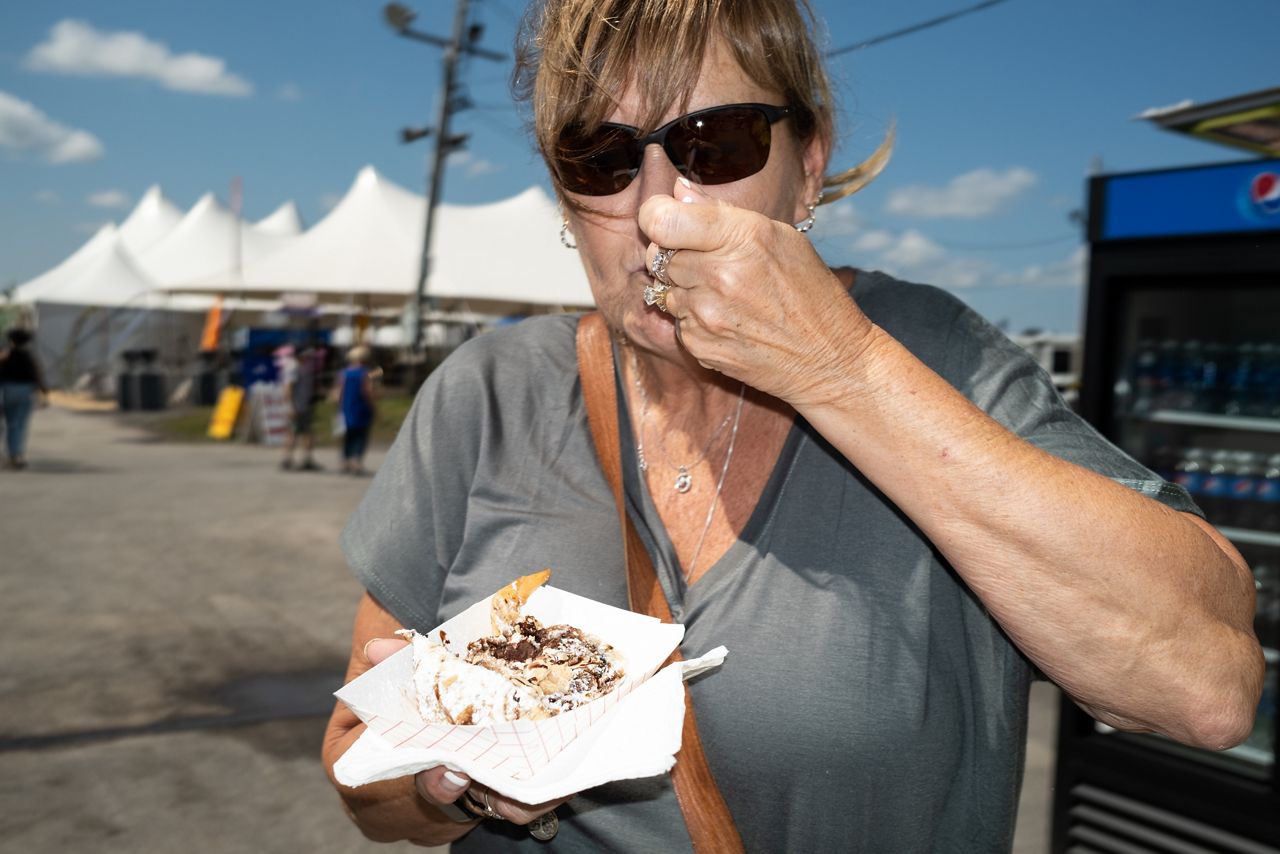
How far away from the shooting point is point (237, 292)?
23.5 meters

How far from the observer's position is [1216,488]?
13.1 feet

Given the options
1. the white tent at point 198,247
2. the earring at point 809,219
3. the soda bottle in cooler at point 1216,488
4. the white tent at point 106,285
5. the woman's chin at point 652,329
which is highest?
the white tent at point 198,247

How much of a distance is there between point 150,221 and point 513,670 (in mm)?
48558

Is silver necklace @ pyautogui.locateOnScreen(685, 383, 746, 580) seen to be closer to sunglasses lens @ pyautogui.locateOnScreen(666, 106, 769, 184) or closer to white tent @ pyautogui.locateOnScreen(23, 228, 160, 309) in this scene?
sunglasses lens @ pyautogui.locateOnScreen(666, 106, 769, 184)

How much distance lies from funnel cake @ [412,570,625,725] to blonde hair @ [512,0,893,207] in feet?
2.31

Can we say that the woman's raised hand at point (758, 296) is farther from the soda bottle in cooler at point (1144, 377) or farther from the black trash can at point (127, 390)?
the black trash can at point (127, 390)

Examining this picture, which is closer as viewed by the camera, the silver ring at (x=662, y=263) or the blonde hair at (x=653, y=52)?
the silver ring at (x=662, y=263)

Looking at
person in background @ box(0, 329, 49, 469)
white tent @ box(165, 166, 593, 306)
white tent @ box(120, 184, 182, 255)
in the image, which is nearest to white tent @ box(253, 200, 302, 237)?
white tent @ box(120, 184, 182, 255)

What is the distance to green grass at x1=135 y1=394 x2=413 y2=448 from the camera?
1767 cm

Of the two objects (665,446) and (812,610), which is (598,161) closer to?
(665,446)

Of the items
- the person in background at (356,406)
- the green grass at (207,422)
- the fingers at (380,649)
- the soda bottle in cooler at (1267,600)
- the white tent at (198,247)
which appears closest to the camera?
the fingers at (380,649)

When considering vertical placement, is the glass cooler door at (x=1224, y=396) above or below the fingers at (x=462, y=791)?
above

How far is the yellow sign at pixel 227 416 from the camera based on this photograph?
1742 cm

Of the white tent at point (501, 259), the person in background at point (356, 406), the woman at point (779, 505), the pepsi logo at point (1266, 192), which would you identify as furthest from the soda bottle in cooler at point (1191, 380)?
the white tent at point (501, 259)
